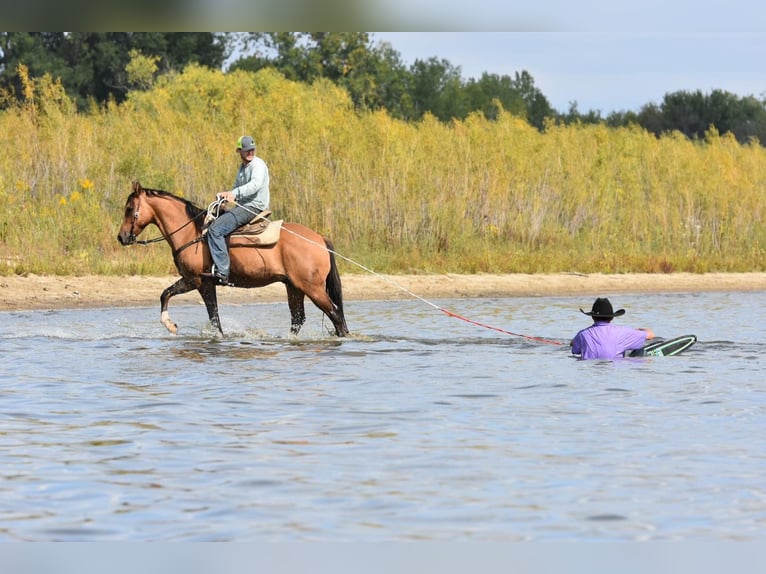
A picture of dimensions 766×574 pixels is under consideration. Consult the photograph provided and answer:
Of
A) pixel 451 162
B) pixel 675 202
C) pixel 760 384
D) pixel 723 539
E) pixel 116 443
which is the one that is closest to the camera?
pixel 723 539

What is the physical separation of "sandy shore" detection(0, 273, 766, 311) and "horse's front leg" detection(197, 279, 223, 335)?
300 centimetres

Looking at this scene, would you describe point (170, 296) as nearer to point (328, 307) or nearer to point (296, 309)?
point (296, 309)

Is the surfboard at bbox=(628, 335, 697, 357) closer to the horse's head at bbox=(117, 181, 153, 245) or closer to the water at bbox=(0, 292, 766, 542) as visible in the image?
the water at bbox=(0, 292, 766, 542)

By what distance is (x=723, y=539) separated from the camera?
6355mm

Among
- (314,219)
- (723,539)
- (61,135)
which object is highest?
(61,135)

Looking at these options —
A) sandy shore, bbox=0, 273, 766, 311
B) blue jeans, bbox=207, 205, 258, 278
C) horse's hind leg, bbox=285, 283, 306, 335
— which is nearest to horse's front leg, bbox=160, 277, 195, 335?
blue jeans, bbox=207, 205, 258, 278

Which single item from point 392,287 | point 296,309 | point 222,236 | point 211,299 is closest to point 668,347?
point 296,309

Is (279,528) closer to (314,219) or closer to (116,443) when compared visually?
(116,443)

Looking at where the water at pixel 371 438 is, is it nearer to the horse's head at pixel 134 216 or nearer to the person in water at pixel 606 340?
the person in water at pixel 606 340

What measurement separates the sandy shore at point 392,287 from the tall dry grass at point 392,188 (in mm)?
540

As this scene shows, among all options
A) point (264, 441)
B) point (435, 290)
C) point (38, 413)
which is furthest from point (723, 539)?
point (435, 290)

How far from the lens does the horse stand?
15781 mm

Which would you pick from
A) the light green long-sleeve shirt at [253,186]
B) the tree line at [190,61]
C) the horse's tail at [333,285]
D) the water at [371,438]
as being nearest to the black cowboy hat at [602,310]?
the water at [371,438]

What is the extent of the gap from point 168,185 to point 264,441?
50.1 feet
